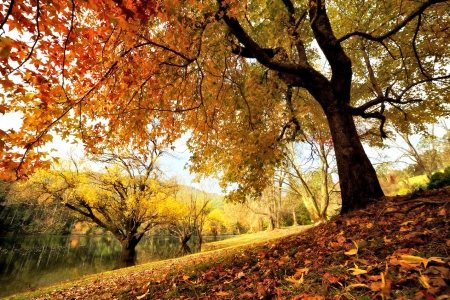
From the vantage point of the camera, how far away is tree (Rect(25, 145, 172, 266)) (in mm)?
15422

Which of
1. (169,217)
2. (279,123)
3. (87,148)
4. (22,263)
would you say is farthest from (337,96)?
(22,263)

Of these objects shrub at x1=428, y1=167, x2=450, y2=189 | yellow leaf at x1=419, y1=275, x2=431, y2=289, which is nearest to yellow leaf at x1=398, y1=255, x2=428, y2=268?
yellow leaf at x1=419, y1=275, x2=431, y2=289

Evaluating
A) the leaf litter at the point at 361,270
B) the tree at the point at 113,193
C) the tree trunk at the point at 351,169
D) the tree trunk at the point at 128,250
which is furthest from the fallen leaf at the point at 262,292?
the tree trunk at the point at 128,250

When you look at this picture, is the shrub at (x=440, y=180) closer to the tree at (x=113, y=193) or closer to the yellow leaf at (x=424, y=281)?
the yellow leaf at (x=424, y=281)

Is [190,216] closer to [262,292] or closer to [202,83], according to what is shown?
[202,83]

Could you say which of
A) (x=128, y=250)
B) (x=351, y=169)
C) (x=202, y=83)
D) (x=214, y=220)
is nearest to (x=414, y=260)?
(x=351, y=169)

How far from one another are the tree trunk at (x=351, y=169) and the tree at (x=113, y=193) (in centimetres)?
1222

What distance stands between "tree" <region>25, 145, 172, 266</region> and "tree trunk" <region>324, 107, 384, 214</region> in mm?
12217

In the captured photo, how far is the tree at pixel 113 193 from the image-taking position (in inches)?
607

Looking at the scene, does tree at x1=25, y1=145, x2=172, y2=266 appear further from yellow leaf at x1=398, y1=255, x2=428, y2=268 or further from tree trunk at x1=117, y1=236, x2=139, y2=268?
yellow leaf at x1=398, y1=255, x2=428, y2=268

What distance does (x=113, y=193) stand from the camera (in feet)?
53.7

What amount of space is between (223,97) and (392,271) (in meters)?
5.39

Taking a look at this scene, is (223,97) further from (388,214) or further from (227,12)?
(388,214)

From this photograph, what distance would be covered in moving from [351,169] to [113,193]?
1612 cm
